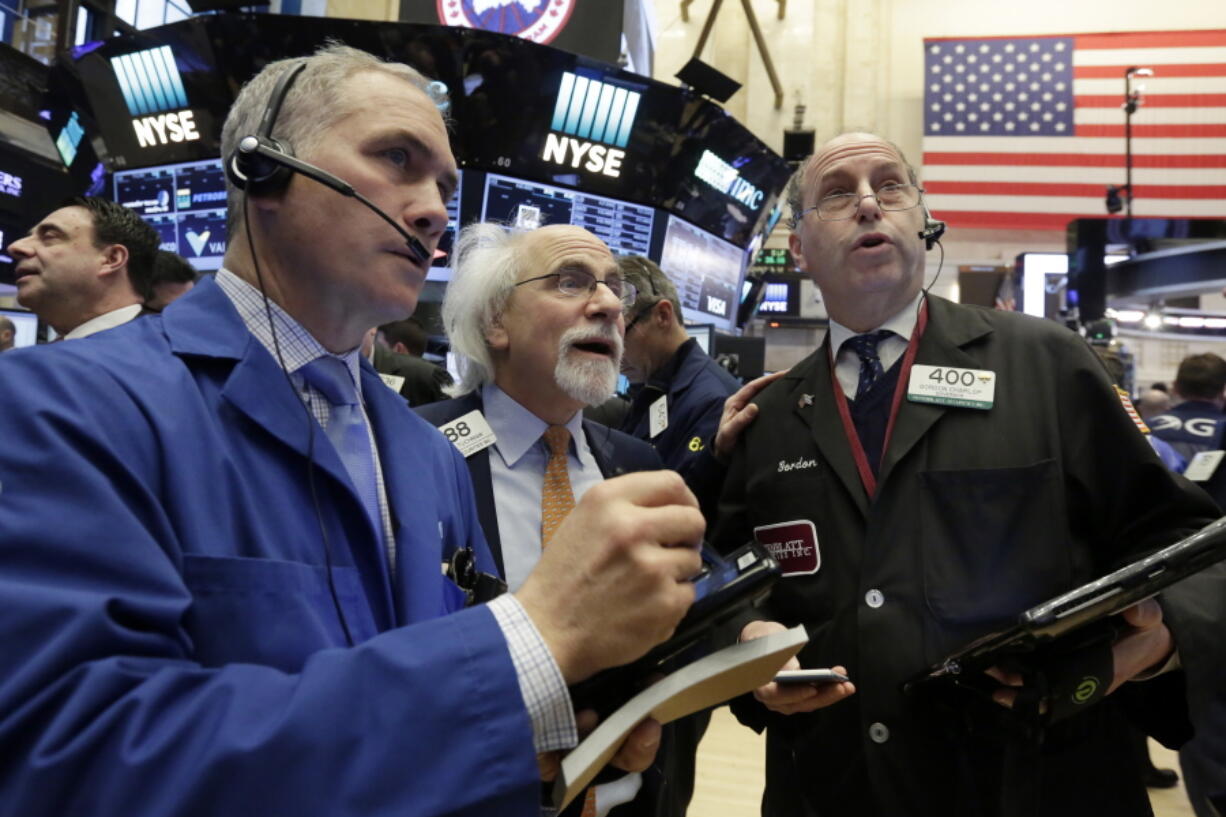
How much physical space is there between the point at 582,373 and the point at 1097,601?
1.28 meters

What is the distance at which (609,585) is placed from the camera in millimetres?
750

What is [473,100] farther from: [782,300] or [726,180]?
[782,300]

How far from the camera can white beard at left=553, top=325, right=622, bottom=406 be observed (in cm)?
212

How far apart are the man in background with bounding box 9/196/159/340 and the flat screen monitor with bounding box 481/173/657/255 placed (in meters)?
3.79

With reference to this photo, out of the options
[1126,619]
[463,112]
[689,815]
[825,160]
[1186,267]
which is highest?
[463,112]

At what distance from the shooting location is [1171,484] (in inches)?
56.8

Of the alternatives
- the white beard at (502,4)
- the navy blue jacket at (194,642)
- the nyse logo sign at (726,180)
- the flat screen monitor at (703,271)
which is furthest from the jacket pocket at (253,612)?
the white beard at (502,4)

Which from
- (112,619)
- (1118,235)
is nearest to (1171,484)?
(112,619)

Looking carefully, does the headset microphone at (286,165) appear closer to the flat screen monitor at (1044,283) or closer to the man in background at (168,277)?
the man in background at (168,277)

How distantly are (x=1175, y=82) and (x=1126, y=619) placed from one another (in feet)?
49.5

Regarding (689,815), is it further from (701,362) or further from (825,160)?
(825,160)

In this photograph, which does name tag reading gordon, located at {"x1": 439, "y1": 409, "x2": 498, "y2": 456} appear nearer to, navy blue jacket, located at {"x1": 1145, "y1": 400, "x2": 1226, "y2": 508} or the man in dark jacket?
the man in dark jacket

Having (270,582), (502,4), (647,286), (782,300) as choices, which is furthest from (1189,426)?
(782,300)

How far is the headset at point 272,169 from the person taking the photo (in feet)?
3.62
